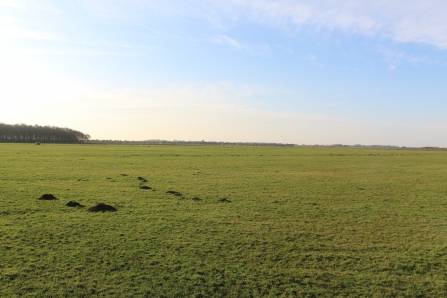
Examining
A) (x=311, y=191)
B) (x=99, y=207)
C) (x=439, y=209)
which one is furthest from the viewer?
(x=311, y=191)

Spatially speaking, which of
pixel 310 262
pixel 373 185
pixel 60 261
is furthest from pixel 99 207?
pixel 373 185

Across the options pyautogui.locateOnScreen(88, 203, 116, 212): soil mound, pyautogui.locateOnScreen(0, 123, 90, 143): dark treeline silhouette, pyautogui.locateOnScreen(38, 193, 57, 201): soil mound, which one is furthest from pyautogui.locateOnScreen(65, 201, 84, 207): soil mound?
pyautogui.locateOnScreen(0, 123, 90, 143): dark treeline silhouette

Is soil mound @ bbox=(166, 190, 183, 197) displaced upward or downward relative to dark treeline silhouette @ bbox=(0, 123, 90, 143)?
downward

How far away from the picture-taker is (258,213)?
13.6 metres

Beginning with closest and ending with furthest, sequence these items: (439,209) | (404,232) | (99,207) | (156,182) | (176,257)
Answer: (176,257) < (404,232) < (99,207) < (439,209) < (156,182)

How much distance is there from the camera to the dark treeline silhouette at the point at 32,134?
145137 mm

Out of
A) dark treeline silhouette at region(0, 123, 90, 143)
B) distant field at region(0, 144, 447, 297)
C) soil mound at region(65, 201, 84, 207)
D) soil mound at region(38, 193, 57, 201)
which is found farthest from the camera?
dark treeline silhouette at region(0, 123, 90, 143)

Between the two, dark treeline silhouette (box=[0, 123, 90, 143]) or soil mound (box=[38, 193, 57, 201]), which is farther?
dark treeline silhouette (box=[0, 123, 90, 143])

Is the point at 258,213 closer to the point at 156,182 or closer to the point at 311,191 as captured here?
the point at 311,191

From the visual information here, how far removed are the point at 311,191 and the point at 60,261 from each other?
15005 millimetres

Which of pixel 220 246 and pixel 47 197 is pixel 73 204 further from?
pixel 220 246

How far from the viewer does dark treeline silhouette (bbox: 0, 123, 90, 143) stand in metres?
145

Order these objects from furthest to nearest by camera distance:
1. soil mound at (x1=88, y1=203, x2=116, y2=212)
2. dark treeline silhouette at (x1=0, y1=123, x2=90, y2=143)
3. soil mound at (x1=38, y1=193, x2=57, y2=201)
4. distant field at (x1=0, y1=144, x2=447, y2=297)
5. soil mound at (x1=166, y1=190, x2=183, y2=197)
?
dark treeline silhouette at (x1=0, y1=123, x2=90, y2=143), soil mound at (x1=166, y1=190, x2=183, y2=197), soil mound at (x1=38, y1=193, x2=57, y2=201), soil mound at (x1=88, y1=203, x2=116, y2=212), distant field at (x1=0, y1=144, x2=447, y2=297)

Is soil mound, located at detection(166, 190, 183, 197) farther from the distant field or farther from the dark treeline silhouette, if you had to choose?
the dark treeline silhouette
